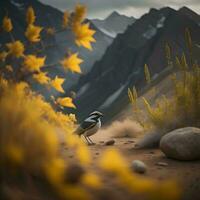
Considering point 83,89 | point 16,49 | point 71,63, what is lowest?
point 83,89

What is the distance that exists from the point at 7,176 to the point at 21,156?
331 mm

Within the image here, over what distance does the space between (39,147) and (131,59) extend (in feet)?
381

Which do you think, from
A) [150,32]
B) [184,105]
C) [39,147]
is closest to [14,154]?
[39,147]

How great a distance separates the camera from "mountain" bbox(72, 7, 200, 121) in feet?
331

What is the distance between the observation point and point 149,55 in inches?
4301

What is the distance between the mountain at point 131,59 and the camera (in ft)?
331

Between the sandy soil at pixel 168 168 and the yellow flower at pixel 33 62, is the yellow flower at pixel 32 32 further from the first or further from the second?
the sandy soil at pixel 168 168

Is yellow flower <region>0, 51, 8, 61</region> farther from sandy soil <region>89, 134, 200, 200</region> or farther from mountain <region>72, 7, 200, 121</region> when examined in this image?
mountain <region>72, 7, 200, 121</region>

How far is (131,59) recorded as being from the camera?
386ft

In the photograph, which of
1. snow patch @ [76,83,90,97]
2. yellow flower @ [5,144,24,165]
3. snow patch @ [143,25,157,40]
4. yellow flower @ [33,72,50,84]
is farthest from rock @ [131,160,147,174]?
snow patch @ [143,25,157,40]

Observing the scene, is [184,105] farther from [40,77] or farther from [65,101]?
[40,77]

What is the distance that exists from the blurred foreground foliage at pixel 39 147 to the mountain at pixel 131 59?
8297 centimetres

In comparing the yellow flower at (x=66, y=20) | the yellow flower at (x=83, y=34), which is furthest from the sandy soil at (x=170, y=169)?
the yellow flower at (x=66, y=20)

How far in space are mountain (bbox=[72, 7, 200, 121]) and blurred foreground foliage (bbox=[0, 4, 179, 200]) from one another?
8297cm
